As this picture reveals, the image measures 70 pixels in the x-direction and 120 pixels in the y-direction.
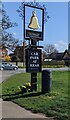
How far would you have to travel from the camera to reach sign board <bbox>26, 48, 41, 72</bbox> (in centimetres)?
1447

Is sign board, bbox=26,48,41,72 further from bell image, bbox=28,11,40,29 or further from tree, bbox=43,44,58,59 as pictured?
tree, bbox=43,44,58,59

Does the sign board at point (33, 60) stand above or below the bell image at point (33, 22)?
below

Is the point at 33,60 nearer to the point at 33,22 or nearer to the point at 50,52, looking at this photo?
the point at 33,22

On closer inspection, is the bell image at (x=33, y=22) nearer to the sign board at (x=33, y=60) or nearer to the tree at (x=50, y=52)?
the sign board at (x=33, y=60)

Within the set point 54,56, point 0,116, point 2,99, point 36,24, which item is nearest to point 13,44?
point 36,24

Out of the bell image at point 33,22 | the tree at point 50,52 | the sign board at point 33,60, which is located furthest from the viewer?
the tree at point 50,52

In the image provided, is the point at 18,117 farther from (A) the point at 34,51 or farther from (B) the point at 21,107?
(A) the point at 34,51

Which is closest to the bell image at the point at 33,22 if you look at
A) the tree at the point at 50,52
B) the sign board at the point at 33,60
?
the sign board at the point at 33,60

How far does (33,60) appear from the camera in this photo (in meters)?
14.7

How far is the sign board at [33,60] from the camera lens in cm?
1447

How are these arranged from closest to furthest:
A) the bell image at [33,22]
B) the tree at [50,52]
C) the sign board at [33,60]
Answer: the sign board at [33,60] → the bell image at [33,22] → the tree at [50,52]

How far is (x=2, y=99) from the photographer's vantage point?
479 inches

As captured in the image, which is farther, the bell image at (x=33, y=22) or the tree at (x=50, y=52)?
the tree at (x=50, y=52)

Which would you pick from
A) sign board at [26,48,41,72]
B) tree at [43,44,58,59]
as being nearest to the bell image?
sign board at [26,48,41,72]
